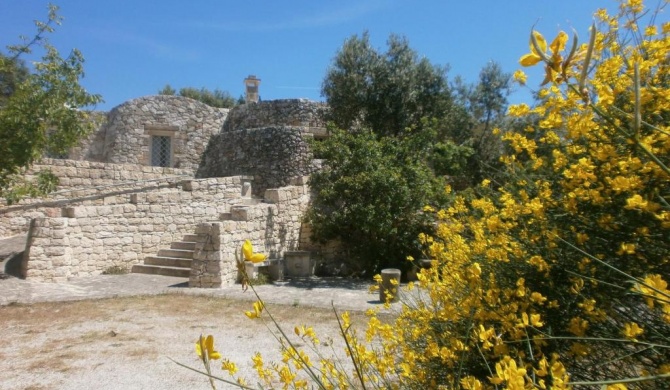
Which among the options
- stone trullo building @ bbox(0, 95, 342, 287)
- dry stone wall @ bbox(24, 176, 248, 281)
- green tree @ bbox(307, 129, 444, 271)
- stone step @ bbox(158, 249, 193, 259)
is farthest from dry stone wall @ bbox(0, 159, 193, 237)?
green tree @ bbox(307, 129, 444, 271)

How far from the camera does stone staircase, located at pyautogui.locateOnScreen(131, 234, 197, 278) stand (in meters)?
10.8

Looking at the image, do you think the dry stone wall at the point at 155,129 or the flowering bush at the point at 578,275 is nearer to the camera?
the flowering bush at the point at 578,275

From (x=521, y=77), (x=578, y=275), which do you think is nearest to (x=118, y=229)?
(x=521, y=77)

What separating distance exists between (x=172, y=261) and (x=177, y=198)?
1962mm

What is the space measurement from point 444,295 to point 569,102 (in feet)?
3.53

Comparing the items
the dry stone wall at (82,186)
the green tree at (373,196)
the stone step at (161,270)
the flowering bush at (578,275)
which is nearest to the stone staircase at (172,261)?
the stone step at (161,270)

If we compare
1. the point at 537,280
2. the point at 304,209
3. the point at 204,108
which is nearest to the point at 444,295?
the point at 537,280

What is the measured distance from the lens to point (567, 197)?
2.14 metres

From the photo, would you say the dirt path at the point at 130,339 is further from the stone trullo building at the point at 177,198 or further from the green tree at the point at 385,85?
the green tree at the point at 385,85

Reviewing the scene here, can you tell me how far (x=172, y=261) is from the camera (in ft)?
36.5

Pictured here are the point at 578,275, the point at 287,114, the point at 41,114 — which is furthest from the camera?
the point at 287,114

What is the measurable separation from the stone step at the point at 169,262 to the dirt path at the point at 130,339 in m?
2.65

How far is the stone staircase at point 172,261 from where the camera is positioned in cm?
1083

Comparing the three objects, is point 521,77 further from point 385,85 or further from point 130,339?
point 385,85
